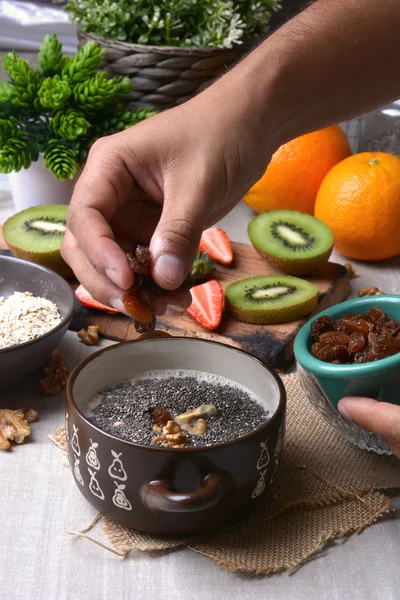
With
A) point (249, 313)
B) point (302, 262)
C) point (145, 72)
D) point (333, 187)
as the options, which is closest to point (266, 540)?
point (249, 313)

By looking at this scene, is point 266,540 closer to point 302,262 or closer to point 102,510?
point 102,510

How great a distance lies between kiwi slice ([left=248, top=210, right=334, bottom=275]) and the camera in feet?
4.76

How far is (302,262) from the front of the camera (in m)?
1.44

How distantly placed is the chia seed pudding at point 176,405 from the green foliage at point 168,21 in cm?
91

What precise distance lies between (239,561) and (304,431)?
0.86 feet

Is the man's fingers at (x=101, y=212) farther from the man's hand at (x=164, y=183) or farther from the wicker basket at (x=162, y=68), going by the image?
the wicker basket at (x=162, y=68)

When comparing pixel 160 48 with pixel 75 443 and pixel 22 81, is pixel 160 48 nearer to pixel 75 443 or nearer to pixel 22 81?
pixel 22 81

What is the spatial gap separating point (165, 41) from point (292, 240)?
22.3 inches

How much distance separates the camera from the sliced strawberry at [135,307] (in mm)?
1004

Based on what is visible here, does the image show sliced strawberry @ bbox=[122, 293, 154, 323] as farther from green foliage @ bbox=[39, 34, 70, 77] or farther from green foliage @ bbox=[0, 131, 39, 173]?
green foliage @ bbox=[39, 34, 70, 77]

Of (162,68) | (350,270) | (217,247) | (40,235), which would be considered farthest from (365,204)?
(40,235)

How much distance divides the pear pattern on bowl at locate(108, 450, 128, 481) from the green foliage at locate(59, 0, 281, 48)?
111 centimetres

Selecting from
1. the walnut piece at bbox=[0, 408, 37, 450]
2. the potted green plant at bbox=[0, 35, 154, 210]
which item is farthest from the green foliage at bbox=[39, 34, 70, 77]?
the walnut piece at bbox=[0, 408, 37, 450]

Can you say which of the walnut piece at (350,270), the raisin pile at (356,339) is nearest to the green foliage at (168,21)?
the walnut piece at (350,270)
